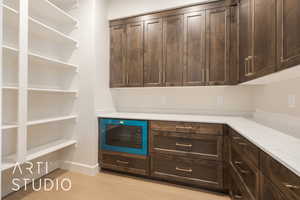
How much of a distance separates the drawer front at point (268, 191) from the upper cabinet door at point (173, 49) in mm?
1734

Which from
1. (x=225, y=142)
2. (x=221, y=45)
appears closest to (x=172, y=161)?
(x=225, y=142)

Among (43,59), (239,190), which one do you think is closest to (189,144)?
(239,190)

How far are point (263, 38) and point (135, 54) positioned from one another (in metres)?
1.91

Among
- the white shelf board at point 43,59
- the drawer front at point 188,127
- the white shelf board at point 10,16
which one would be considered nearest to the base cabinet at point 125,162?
the drawer front at point 188,127

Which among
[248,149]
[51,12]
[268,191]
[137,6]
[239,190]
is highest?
[137,6]

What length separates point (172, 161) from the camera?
2.26 meters

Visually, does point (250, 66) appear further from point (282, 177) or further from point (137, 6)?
point (137, 6)

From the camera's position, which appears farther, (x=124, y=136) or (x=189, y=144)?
(x=124, y=136)

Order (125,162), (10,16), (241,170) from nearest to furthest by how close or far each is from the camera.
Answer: (241,170) → (10,16) → (125,162)

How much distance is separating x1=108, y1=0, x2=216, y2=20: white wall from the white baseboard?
267cm

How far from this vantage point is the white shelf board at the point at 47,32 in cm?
209

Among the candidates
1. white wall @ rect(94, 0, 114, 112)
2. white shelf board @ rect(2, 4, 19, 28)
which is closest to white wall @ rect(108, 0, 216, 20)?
white wall @ rect(94, 0, 114, 112)

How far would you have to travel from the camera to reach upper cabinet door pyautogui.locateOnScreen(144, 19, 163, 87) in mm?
2643

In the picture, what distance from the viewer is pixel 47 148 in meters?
2.30
